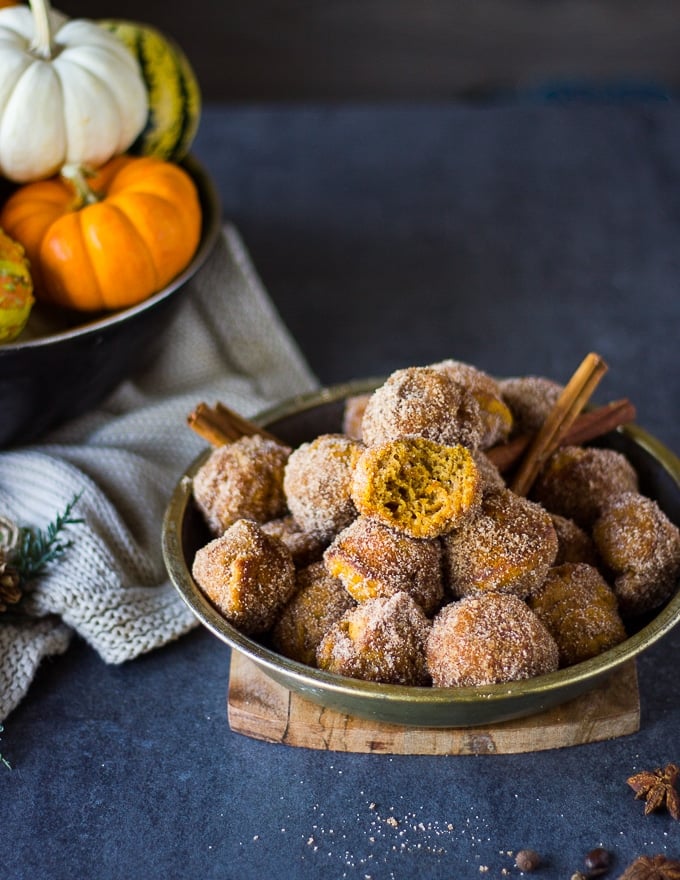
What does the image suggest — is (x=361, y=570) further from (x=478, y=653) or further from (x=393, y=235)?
(x=393, y=235)

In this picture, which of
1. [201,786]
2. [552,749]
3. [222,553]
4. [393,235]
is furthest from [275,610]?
[393,235]

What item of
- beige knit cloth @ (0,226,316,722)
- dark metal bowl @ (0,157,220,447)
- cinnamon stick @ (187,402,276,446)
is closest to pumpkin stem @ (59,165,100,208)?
dark metal bowl @ (0,157,220,447)

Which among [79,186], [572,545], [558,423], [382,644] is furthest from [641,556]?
[79,186]

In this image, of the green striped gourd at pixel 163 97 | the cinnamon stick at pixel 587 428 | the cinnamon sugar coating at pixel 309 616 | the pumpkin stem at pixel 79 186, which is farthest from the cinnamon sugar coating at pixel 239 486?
the green striped gourd at pixel 163 97

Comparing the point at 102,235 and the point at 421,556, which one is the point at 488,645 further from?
the point at 102,235

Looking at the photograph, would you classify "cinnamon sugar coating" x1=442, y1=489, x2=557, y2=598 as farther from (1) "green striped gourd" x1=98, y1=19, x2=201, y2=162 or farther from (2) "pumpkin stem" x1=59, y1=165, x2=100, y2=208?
(1) "green striped gourd" x1=98, y1=19, x2=201, y2=162
